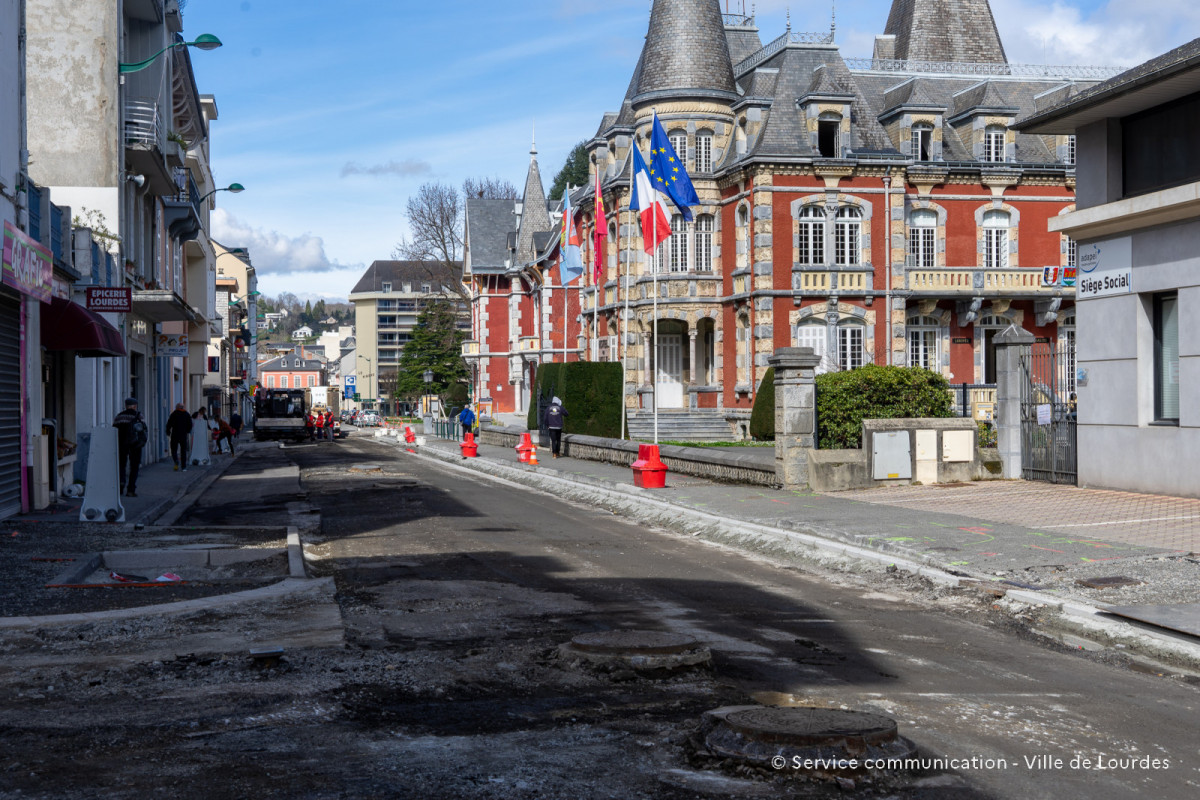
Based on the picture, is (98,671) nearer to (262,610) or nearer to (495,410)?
(262,610)

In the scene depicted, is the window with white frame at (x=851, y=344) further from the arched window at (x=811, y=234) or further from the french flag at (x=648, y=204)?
the french flag at (x=648, y=204)

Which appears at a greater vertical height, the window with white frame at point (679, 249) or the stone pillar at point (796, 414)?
the window with white frame at point (679, 249)

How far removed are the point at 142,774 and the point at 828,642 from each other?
4562 mm

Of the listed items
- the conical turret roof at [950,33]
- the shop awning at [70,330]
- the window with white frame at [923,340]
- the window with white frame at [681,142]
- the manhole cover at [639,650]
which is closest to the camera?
the manhole cover at [639,650]

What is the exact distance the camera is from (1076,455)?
1862cm

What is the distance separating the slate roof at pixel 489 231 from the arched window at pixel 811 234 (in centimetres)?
3583

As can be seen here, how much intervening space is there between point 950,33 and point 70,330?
40.8m

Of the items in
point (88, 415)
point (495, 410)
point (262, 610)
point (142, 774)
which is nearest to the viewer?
point (142, 774)

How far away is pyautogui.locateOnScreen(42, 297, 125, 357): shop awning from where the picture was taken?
18.9 metres

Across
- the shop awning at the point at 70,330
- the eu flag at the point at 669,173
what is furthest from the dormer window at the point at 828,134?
the shop awning at the point at 70,330

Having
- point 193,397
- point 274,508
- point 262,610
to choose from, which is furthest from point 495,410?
point 262,610

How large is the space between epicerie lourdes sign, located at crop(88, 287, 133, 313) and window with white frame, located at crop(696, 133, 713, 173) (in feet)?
92.0

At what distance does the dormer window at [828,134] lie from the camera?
4303 cm

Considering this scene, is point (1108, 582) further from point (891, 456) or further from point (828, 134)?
point (828, 134)
